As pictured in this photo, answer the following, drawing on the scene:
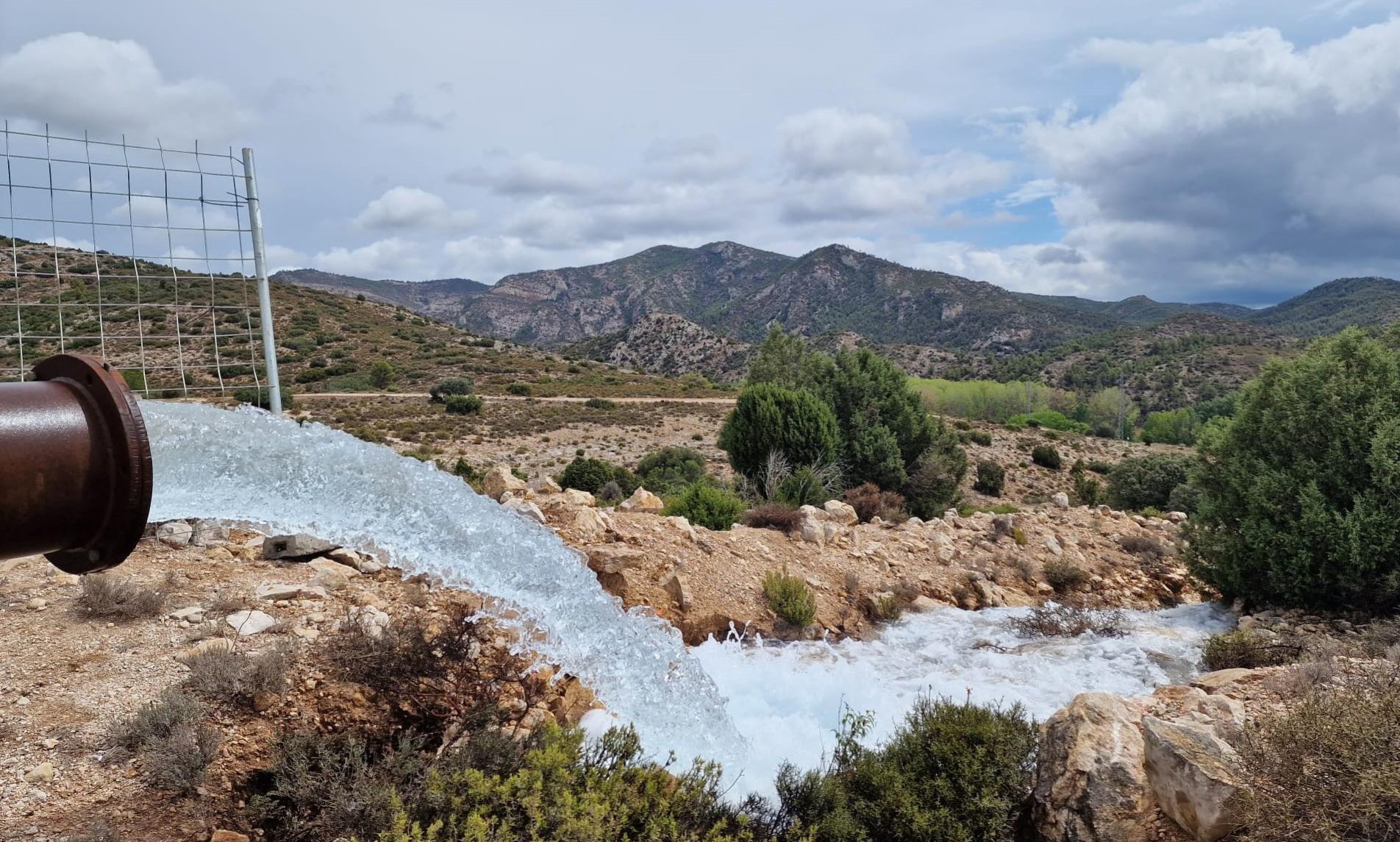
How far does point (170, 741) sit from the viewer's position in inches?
140

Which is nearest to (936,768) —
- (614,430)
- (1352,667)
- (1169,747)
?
(1169,747)

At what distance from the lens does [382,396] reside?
32469 millimetres

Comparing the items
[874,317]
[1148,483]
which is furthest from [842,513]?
[874,317]

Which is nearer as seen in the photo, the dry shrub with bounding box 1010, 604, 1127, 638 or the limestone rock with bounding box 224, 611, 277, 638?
the limestone rock with bounding box 224, 611, 277, 638

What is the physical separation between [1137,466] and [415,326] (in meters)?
49.6

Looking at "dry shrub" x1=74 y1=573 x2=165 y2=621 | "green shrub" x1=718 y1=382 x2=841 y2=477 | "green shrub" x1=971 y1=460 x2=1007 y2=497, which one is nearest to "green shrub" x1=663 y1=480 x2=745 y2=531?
"green shrub" x1=718 y1=382 x2=841 y2=477

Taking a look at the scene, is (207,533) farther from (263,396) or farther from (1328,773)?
(263,396)

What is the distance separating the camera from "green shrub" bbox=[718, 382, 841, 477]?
1498 cm

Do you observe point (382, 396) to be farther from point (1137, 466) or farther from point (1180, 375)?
point (1180, 375)

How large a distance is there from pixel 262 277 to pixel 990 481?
2076 centimetres

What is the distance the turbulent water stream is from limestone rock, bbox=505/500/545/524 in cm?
82

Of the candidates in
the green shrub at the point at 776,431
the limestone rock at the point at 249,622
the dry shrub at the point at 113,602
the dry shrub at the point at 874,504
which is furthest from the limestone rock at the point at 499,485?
the green shrub at the point at 776,431

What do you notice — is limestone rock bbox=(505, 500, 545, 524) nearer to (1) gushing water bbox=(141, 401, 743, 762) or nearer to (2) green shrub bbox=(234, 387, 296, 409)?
(1) gushing water bbox=(141, 401, 743, 762)

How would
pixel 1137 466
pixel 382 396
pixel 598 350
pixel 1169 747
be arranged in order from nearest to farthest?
pixel 1169 747, pixel 1137 466, pixel 382 396, pixel 598 350
